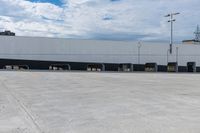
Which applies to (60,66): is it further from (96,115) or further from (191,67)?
(96,115)

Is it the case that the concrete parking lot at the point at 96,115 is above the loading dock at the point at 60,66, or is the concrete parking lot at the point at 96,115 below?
Result: below

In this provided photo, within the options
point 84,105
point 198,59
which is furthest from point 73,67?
point 84,105

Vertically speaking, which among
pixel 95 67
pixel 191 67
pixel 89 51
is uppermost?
pixel 89 51

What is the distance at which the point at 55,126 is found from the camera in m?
7.79

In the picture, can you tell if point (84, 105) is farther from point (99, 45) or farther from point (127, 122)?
point (99, 45)

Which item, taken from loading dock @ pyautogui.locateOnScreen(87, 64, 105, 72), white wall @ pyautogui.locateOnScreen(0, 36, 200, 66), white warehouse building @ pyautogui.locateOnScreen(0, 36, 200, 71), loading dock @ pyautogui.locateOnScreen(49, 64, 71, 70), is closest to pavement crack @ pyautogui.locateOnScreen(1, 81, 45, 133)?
white warehouse building @ pyautogui.locateOnScreen(0, 36, 200, 71)

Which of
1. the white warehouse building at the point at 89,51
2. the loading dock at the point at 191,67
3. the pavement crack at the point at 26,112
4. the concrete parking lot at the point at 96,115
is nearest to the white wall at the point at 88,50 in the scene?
the white warehouse building at the point at 89,51

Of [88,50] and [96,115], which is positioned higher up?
[88,50]

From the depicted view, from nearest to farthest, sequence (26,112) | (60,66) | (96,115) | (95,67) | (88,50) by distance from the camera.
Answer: (96,115) → (26,112) → (60,66) → (95,67) → (88,50)

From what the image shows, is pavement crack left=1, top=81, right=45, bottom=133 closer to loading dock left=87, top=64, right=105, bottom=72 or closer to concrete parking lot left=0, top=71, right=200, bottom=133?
concrete parking lot left=0, top=71, right=200, bottom=133

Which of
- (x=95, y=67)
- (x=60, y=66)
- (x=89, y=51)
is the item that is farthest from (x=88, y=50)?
(x=60, y=66)

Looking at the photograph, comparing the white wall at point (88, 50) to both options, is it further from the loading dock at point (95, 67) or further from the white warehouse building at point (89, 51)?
the loading dock at point (95, 67)

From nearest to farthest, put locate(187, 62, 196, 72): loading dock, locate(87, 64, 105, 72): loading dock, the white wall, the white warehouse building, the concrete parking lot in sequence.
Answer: the concrete parking lot < locate(87, 64, 105, 72): loading dock < the white warehouse building < the white wall < locate(187, 62, 196, 72): loading dock

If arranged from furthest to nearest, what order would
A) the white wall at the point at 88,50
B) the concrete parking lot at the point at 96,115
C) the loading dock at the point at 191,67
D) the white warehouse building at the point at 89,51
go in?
the loading dock at the point at 191,67 → the white wall at the point at 88,50 → the white warehouse building at the point at 89,51 → the concrete parking lot at the point at 96,115
